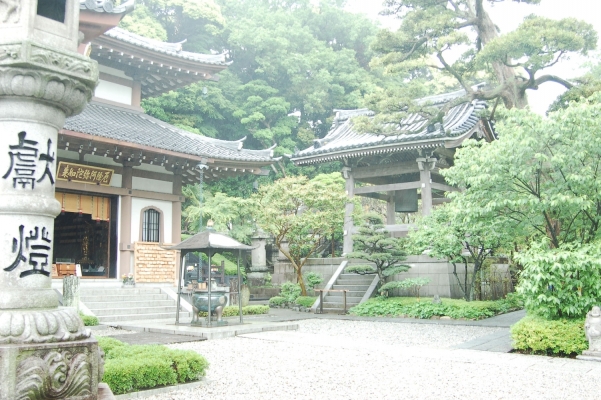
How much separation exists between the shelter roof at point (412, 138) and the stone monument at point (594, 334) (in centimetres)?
1030

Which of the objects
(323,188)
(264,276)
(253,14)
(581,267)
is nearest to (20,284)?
(581,267)

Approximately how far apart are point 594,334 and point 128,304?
11983mm

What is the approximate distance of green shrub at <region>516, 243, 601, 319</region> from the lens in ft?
29.9

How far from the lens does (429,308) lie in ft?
53.1

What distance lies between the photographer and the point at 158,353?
686 centimetres

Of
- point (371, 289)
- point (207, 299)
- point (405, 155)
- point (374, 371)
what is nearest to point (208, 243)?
point (207, 299)

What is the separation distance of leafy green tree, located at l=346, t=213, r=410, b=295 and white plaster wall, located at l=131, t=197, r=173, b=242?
6.28 metres

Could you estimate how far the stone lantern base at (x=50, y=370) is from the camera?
410 cm

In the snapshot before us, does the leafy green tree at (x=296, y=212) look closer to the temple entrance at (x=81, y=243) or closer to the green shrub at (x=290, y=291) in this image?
the green shrub at (x=290, y=291)

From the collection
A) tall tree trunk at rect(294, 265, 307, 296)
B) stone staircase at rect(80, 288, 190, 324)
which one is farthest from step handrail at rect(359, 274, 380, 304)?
stone staircase at rect(80, 288, 190, 324)

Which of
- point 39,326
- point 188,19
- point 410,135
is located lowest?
point 39,326

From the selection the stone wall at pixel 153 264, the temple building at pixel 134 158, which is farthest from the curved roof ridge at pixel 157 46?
the stone wall at pixel 153 264

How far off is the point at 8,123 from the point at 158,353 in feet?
11.4

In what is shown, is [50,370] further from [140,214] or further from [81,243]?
[81,243]
